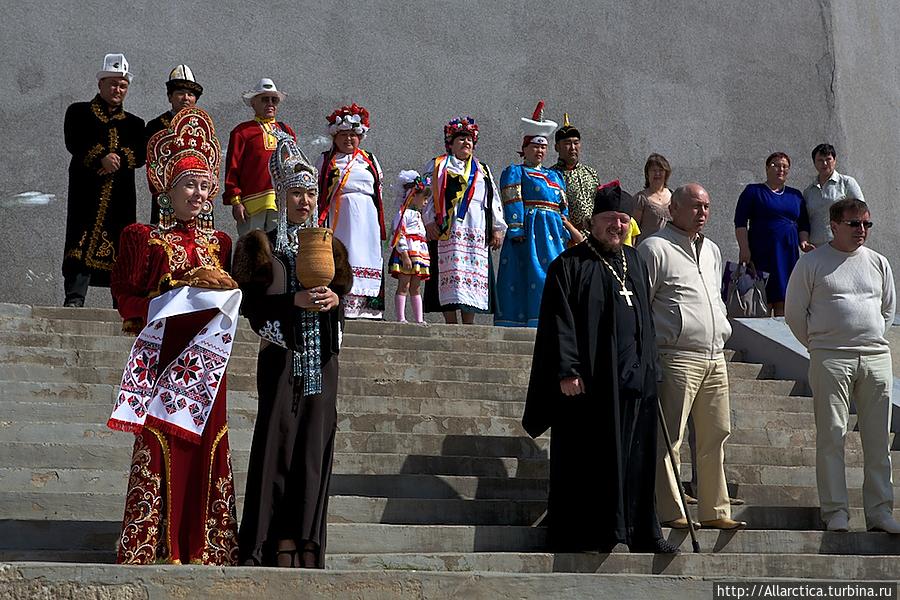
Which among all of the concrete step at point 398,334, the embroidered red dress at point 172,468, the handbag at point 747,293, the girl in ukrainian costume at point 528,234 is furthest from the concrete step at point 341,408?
the handbag at point 747,293

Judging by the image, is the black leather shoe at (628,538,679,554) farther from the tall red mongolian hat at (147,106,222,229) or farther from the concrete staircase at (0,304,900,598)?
the tall red mongolian hat at (147,106,222,229)

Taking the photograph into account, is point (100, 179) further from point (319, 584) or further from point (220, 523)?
point (319, 584)

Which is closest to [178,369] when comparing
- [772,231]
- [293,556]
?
[293,556]

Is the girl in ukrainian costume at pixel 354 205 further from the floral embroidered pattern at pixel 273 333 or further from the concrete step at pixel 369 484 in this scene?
the floral embroidered pattern at pixel 273 333

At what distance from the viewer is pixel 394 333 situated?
8.60 metres

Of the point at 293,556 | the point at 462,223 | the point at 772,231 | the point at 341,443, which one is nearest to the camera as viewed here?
the point at 293,556

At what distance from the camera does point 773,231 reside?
35.2 ft

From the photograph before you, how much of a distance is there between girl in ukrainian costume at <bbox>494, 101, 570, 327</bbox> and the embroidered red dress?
478cm

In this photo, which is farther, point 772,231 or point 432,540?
point 772,231

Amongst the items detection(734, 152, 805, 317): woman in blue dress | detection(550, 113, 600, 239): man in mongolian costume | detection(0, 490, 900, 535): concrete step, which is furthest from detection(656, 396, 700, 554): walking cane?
detection(734, 152, 805, 317): woman in blue dress

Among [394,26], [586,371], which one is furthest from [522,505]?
[394,26]

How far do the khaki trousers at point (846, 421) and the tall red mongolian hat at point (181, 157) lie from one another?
2985 mm

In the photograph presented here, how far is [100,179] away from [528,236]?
2.96m

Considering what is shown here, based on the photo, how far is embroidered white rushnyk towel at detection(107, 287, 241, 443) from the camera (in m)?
5.09
